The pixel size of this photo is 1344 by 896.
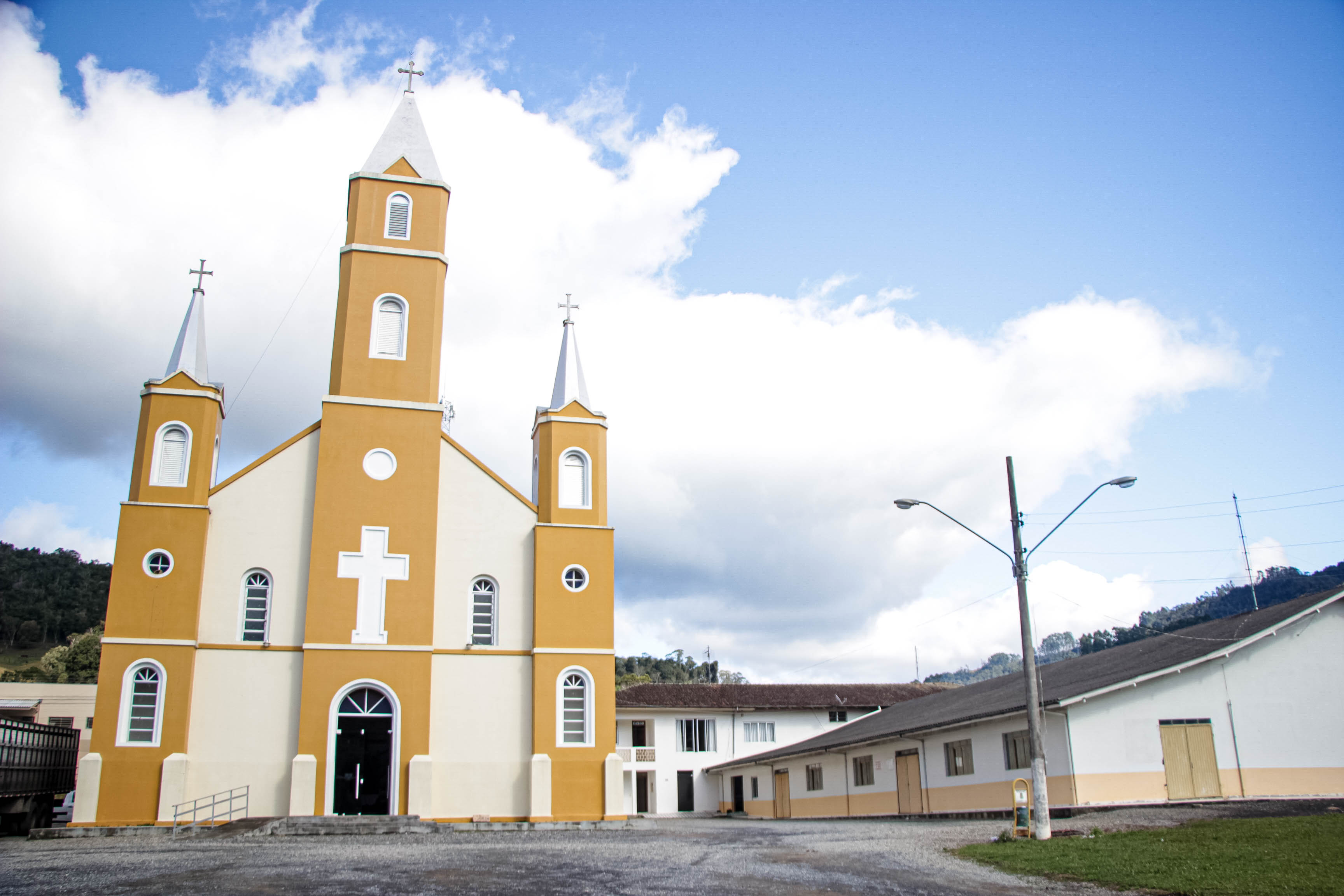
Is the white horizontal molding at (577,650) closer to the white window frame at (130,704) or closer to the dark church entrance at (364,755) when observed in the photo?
the dark church entrance at (364,755)

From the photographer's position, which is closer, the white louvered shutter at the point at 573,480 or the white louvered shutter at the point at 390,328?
the white louvered shutter at the point at 390,328

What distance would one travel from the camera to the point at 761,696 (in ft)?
185

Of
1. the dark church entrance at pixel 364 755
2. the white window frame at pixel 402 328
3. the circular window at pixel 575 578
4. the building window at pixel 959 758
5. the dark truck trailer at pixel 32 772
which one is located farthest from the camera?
the building window at pixel 959 758

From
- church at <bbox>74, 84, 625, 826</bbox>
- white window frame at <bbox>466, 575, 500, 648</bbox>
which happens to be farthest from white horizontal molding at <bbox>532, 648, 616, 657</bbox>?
white window frame at <bbox>466, 575, 500, 648</bbox>

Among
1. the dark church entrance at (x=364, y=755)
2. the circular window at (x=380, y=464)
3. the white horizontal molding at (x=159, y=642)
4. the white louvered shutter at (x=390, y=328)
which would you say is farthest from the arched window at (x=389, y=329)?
the dark church entrance at (x=364, y=755)

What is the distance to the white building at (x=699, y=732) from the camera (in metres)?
53.1

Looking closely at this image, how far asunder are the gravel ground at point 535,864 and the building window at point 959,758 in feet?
25.6

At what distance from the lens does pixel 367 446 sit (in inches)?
1110

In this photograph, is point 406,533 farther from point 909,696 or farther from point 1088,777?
point 909,696

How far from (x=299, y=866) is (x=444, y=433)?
644 inches

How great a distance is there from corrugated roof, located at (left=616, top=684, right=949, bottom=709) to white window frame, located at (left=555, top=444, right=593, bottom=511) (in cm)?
2478

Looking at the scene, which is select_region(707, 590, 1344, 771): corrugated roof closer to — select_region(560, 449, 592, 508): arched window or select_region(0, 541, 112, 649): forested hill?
select_region(560, 449, 592, 508): arched window

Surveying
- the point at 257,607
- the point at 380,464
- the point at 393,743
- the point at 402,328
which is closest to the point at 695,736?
the point at 393,743

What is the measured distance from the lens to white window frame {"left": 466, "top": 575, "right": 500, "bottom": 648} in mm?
27984
